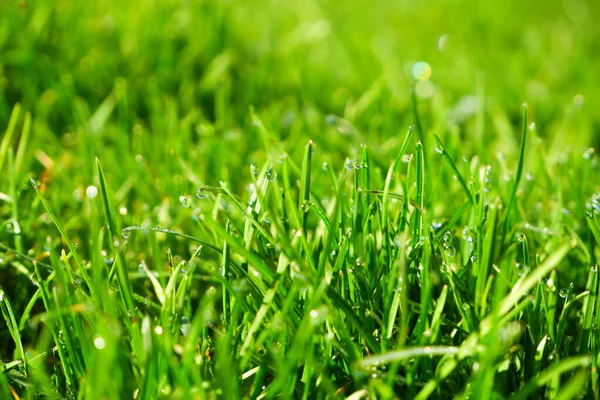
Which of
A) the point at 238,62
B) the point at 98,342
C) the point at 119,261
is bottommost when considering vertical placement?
the point at 98,342

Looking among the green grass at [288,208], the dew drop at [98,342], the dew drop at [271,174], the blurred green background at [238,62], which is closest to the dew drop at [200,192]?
the green grass at [288,208]

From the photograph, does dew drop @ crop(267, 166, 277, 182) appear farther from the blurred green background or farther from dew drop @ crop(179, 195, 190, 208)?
the blurred green background

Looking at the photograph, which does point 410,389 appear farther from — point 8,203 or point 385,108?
point 385,108

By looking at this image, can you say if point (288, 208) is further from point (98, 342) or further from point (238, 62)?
point (238, 62)

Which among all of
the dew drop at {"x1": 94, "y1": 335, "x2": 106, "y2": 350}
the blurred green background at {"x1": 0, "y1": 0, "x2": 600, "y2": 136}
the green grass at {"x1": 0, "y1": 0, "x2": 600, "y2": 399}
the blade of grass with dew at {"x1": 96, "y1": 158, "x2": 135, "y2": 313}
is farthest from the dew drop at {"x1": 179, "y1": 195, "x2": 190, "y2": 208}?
the blurred green background at {"x1": 0, "y1": 0, "x2": 600, "y2": 136}

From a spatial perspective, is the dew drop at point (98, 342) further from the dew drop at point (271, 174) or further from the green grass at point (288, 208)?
the dew drop at point (271, 174)

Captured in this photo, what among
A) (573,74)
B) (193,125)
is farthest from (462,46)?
(193,125)

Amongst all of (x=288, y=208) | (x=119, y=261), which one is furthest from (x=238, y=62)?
(x=119, y=261)

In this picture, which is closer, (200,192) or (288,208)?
(200,192)

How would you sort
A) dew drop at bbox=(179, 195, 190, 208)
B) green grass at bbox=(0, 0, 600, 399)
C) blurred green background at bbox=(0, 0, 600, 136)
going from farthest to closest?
blurred green background at bbox=(0, 0, 600, 136) → dew drop at bbox=(179, 195, 190, 208) → green grass at bbox=(0, 0, 600, 399)
